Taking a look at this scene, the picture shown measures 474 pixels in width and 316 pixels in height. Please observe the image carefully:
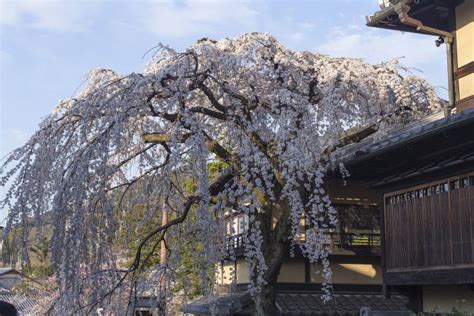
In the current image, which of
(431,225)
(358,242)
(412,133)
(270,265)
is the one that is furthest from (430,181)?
(358,242)

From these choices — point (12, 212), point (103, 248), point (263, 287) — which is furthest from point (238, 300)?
point (12, 212)

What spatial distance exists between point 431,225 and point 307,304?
6.85 meters

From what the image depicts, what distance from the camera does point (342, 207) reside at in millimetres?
16953

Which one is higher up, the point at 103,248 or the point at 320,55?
the point at 320,55

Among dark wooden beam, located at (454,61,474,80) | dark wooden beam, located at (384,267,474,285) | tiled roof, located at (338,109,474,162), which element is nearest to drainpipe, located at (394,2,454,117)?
dark wooden beam, located at (454,61,474,80)

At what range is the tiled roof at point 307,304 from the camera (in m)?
15.9

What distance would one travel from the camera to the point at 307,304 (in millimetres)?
16359

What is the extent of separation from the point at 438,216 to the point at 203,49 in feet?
14.8

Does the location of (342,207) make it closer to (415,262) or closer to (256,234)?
(415,262)

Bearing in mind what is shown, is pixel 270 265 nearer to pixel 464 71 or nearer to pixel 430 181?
pixel 430 181

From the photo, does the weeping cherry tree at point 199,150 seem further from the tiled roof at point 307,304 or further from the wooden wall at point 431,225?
the tiled roof at point 307,304

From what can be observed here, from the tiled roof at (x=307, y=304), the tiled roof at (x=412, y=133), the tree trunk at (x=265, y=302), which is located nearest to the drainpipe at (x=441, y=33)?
the tiled roof at (x=412, y=133)

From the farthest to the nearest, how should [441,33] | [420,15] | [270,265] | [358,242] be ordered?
[358,242], [420,15], [441,33], [270,265]

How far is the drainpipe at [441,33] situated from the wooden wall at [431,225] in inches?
76.8
